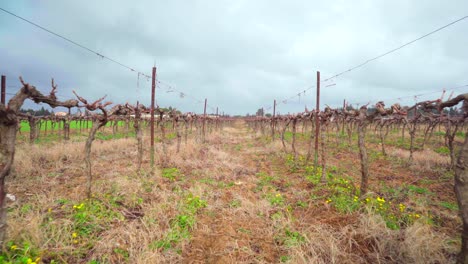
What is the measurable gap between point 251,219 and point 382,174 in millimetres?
6992

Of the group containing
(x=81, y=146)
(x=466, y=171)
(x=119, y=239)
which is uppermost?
(x=466, y=171)

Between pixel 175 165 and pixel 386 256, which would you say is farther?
pixel 175 165

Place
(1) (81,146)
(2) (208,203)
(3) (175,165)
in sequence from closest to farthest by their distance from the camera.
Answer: (2) (208,203)
(3) (175,165)
(1) (81,146)

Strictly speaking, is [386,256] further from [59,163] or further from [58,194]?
[59,163]

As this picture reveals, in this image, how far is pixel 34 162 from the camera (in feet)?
26.8

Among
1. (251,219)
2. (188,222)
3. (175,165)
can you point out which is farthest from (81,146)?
(251,219)

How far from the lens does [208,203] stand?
5191mm

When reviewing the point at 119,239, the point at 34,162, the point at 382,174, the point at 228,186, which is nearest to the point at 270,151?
the point at 382,174

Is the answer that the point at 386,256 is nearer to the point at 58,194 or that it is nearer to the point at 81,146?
the point at 58,194

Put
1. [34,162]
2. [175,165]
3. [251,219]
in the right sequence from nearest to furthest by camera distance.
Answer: [251,219] < [34,162] < [175,165]

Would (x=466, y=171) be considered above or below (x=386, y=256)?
above

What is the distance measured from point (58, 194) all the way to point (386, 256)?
7493mm

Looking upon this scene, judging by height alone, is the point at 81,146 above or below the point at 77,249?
above

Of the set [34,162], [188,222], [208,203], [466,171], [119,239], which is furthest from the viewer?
[34,162]
